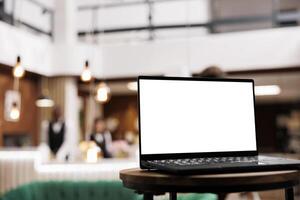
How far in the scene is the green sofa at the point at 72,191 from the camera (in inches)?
125

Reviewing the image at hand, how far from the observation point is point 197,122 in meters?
1.64

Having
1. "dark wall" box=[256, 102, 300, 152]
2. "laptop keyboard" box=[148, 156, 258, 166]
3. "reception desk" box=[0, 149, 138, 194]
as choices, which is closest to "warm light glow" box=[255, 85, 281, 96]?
"dark wall" box=[256, 102, 300, 152]

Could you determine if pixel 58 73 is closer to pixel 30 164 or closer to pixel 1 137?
pixel 1 137

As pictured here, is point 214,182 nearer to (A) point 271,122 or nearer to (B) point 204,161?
(B) point 204,161

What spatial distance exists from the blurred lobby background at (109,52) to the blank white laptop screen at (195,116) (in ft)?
14.1

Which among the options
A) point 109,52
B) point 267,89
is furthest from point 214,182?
point 267,89

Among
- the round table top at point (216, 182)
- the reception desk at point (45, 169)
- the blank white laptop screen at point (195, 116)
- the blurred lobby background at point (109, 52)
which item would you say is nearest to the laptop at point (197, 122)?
the blank white laptop screen at point (195, 116)

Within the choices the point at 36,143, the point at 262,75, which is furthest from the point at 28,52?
the point at 262,75

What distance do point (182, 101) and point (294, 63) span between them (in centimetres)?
664

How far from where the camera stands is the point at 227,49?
8180mm

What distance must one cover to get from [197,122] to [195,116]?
0.08 feet

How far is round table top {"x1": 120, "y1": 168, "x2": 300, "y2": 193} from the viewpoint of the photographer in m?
1.29

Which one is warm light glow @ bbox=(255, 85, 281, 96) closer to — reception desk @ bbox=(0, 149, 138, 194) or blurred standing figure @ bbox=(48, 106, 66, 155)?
blurred standing figure @ bbox=(48, 106, 66, 155)

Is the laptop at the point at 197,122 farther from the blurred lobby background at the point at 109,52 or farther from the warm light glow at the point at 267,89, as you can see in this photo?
the warm light glow at the point at 267,89
